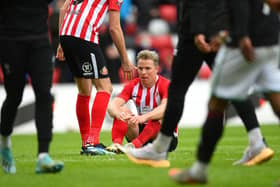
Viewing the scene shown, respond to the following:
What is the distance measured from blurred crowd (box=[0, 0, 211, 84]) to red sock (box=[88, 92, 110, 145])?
9.89 metres

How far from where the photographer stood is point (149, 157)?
26.6 ft

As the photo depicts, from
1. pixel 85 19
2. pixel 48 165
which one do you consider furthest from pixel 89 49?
pixel 48 165

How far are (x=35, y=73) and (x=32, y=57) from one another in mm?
153

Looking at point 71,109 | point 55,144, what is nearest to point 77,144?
point 55,144

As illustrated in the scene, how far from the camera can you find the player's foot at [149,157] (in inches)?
316

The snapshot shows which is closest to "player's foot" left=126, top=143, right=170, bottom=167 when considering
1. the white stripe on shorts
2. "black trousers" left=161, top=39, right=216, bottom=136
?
"black trousers" left=161, top=39, right=216, bottom=136

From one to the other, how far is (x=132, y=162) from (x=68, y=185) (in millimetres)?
1786

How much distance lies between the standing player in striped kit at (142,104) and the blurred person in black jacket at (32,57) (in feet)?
6.82

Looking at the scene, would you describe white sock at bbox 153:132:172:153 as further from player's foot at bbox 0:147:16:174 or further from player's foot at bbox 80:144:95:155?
player's foot at bbox 80:144:95:155

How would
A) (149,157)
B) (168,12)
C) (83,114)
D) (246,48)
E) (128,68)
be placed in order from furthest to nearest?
(168,12)
(83,114)
(128,68)
(149,157)
(246,48)

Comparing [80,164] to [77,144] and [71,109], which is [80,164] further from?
[71,109]

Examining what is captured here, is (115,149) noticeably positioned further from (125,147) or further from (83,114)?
(83,114)

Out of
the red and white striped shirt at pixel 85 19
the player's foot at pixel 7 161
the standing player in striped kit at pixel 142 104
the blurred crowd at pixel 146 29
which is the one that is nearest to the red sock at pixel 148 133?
the standing player in striped kit at pixel 142 104

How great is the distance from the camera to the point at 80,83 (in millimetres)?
10305
